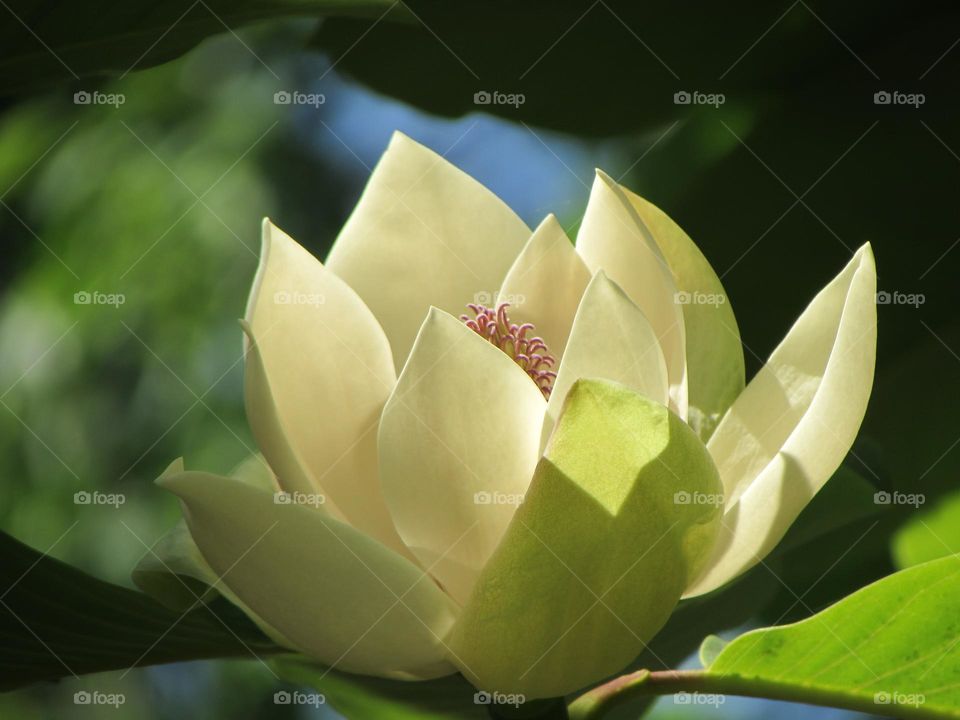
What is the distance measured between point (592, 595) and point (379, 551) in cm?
6

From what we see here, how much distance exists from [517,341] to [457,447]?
99 millimetres

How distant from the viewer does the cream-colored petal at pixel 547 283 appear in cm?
40

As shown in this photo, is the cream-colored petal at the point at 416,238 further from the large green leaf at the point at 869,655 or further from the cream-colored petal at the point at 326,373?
the large green leaf at the point at 869,655

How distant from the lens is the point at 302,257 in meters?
0.36

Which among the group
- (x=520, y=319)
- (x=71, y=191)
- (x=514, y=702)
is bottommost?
(x=514, y=702)

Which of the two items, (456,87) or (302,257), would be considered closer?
(302,257)

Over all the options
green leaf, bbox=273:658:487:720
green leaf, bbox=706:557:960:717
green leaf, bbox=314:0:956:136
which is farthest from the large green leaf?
green leaf, bbox=314:0:956:136

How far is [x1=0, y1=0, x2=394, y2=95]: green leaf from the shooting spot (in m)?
A: 0.40

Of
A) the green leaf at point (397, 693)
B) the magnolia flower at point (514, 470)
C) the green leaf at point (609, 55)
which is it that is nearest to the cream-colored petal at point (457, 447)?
the magnolia flower at point (514, 470)

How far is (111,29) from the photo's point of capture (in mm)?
433

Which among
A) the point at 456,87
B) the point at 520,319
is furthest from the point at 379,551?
the point at 456,87

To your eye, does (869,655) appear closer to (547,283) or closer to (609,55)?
(547,283)

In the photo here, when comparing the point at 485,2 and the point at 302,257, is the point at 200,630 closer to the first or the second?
the point at 302,257

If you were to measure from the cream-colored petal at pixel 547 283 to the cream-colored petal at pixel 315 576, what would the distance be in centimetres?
14
